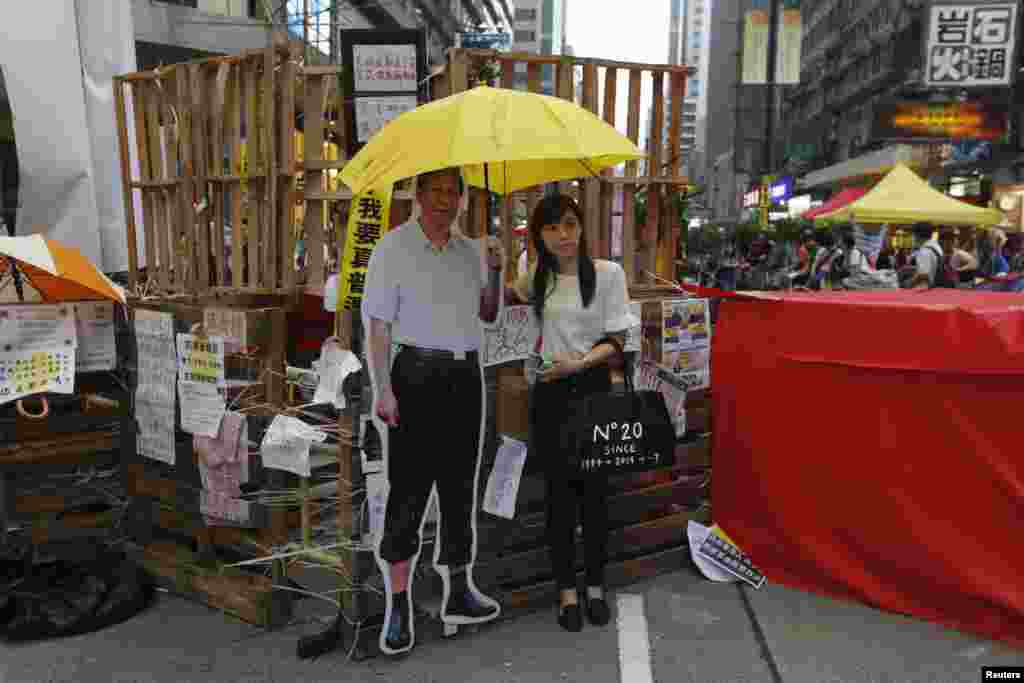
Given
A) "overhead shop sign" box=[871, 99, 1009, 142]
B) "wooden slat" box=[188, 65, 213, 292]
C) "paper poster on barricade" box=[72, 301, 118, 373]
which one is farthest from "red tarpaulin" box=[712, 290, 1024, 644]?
"overhead shop sign" box=[871, 99, 1009, 142]

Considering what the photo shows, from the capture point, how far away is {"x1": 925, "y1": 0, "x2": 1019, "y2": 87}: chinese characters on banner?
15.4 m

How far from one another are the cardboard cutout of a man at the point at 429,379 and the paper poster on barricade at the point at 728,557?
142 cm

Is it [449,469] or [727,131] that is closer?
[449,469]

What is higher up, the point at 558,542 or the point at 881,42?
the point at 881,42

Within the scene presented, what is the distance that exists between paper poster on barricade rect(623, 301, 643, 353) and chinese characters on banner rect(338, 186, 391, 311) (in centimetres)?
122

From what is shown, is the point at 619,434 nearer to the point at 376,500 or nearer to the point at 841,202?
the point at 376,500

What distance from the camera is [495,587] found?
153 inches

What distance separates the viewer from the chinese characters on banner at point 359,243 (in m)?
3.52

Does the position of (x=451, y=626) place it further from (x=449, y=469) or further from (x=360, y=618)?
(x=449, y=469)

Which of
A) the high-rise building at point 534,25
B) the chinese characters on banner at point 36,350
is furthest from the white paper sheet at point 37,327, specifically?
the high-rise building at point 534,25

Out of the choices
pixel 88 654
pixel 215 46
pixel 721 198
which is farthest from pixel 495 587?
pixel 721 198

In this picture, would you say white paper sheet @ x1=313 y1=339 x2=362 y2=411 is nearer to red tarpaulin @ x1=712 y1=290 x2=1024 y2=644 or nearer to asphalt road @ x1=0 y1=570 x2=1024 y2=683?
asphalt road @ x1=0 y1=570 x2=1024 y2=683

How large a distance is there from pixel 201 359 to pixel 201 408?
0.23 metres

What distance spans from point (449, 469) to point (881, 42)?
47.8 metres
